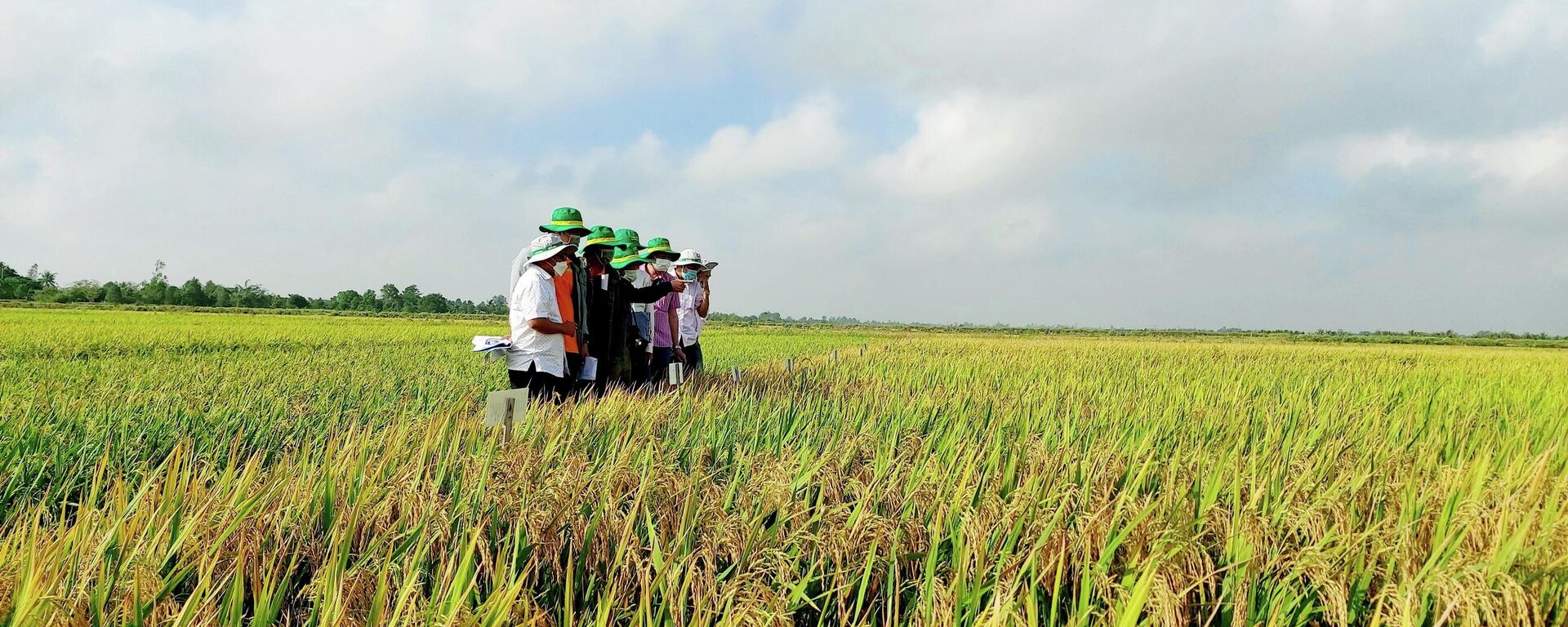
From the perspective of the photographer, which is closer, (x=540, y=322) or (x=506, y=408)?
(x=506, y=408)

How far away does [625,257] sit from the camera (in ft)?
17.1

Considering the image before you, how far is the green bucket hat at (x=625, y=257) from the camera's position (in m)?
5.13

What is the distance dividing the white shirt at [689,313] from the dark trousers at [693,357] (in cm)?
9

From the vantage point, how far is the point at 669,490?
2.02 metres

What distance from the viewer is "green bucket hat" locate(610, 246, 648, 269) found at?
5.13m

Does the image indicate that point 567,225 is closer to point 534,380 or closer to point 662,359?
point 534,380

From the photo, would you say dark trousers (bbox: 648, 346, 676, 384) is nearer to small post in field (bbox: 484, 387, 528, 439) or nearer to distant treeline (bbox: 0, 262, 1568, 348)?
small post in field (bbox: 484, 387, 528, 439)

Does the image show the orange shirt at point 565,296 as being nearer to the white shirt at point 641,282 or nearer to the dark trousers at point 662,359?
the white shirt at point 641,282

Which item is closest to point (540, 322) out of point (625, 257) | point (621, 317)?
point (621, 317)

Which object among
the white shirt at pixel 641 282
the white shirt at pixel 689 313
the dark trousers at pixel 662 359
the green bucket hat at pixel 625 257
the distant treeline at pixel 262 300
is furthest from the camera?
the distant treeline at pixel 262 300

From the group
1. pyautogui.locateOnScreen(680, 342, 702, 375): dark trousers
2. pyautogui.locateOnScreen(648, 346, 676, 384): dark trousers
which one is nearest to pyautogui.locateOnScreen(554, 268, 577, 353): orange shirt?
pyautogui.locateOnScreen(648, 346, 676, 384): dark trousers

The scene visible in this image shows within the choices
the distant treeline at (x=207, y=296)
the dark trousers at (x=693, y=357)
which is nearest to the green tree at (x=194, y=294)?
the distant treeline at (x=207, y=296)

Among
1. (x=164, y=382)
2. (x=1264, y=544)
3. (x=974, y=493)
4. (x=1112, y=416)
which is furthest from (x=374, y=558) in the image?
(x=164, y=382)

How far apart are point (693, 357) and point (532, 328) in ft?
9.46
